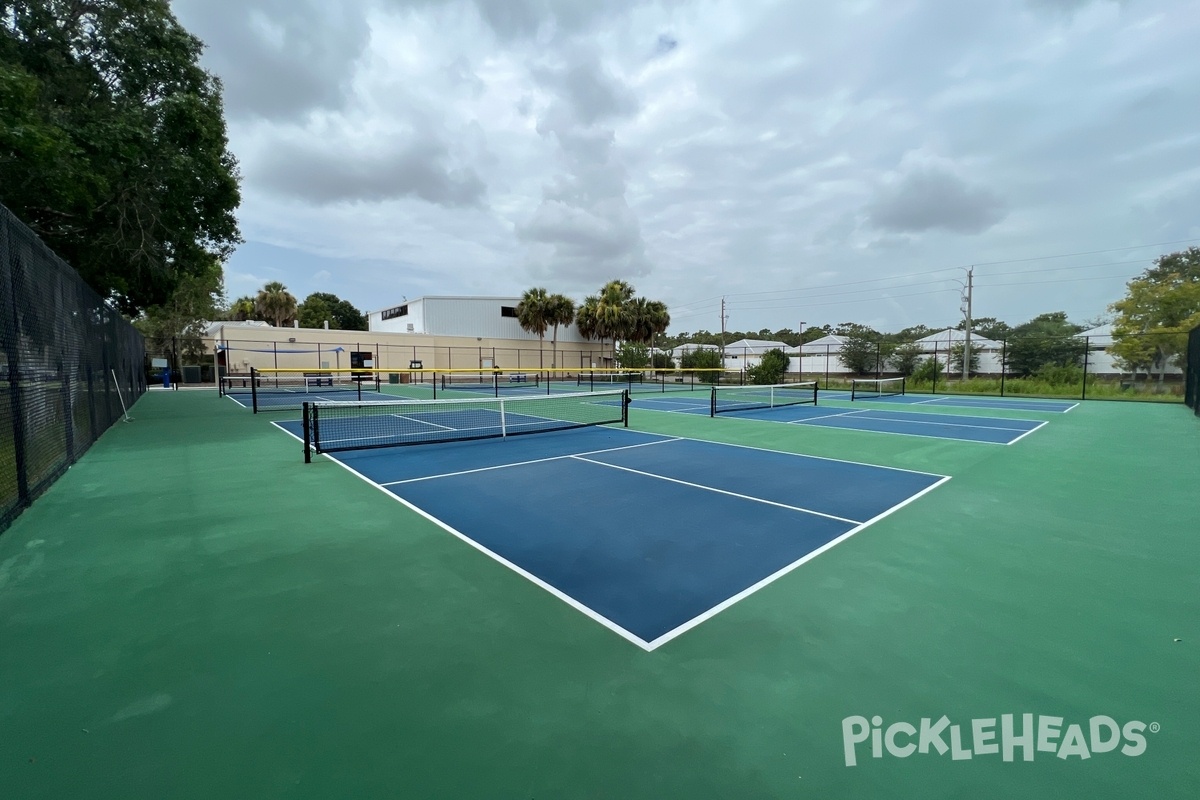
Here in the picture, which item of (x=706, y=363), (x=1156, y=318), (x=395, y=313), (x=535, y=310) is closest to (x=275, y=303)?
(x=395, y=313)

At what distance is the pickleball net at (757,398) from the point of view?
18.1 meters

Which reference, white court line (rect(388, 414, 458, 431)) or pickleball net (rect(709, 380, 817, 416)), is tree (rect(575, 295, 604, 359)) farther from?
white court line (rect(388, 414, 458, 431))

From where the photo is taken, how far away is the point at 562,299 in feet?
160

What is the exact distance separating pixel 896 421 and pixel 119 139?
66.1 ft

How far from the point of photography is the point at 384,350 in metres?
42.3

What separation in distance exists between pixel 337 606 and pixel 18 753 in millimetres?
1531

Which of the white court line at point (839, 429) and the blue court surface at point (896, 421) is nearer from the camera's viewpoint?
the white court line at point (839, 429)

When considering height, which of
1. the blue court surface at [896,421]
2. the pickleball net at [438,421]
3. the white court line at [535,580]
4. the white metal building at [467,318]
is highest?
the white metal building at [467,318]

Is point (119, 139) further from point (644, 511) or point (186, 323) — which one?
point (186, 323)

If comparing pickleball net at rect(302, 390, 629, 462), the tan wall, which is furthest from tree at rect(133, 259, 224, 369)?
pickleball net at rect(302, 390, 629, 462)

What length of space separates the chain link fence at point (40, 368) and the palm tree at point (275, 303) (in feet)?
150

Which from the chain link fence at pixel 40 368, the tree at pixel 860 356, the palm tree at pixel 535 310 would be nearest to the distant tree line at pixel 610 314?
the palm tree at pixel 535 310

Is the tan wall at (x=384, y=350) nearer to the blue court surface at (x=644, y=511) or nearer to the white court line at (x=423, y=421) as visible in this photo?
the white court line at (x=423, y=421)

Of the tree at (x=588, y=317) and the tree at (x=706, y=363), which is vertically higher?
the tree at (x=588, y=317)
